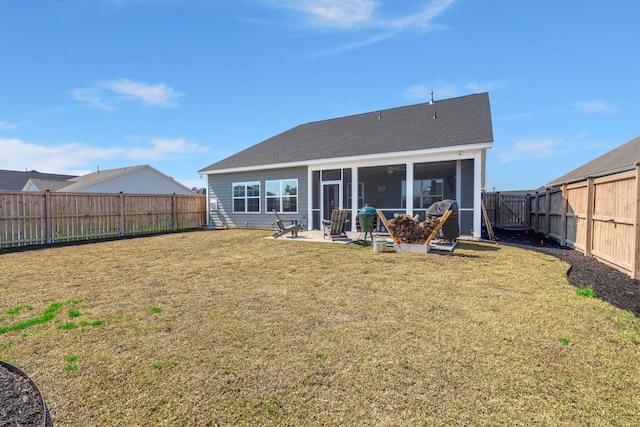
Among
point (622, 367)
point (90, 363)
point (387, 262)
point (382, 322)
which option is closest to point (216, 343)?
point (90, 363)

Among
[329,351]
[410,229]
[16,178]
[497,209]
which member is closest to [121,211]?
[410,229]

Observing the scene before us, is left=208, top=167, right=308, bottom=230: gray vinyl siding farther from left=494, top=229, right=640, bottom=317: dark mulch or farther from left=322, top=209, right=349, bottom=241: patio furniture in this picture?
left=494, top=229, right=640, bottom=317: dark mulch

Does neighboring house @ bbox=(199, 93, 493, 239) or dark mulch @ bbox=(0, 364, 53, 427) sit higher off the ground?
neighboring house @ bbox=(199, 93, 493, 239)

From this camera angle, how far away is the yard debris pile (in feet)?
26.0

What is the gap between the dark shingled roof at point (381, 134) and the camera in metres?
11.0

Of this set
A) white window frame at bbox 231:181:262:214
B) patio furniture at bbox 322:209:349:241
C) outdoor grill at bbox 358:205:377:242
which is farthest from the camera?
white window frame at bbox 231:181:262:214

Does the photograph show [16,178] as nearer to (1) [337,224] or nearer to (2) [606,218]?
(1) [337,224]

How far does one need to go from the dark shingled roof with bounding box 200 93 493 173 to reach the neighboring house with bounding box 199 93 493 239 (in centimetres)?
4

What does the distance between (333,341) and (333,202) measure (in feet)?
36.5

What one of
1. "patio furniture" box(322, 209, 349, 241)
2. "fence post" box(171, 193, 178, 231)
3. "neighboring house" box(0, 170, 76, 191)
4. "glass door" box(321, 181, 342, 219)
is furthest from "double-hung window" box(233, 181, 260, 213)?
"neighboring house" box(0, 170, 76, 191)

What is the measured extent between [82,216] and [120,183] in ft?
47.5

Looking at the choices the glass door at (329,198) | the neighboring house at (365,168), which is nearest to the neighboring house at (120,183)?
the neighboring house at (365,168)

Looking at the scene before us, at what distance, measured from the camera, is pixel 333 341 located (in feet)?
9.45

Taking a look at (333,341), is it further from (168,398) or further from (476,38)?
(476,38)
